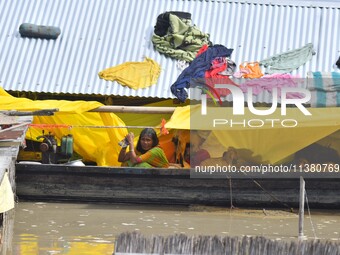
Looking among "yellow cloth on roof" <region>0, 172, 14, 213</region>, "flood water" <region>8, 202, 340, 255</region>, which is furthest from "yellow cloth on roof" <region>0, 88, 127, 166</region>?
"yellow cloth on roof" <region>0, 172, 14, 213</region>

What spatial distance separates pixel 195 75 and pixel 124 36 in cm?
236

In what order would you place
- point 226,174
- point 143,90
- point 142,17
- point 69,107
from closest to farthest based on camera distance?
point 226,174, point 69,107, point 143,90, point 142,17

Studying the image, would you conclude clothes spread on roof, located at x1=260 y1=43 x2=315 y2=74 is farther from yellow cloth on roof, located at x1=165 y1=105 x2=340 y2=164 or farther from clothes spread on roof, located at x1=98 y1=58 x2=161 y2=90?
yellow cloth on roof, located at x1=165 y1=105 x2=340 y2=164

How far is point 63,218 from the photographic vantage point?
44.6ft

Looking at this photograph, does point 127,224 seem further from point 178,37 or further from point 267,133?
point 178,37

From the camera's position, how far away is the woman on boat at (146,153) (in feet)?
50.7

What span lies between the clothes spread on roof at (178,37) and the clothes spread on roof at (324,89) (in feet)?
7.85

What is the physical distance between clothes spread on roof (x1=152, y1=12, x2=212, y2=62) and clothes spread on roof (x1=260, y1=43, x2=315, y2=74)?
3.73 feet

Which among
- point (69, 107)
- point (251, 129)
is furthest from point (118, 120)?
point (251, 129)

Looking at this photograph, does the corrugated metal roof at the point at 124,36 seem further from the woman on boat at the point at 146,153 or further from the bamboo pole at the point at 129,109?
the woman on boat at the point at 146,153

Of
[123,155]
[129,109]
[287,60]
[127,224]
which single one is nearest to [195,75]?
[129,109]

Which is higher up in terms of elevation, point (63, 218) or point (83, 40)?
point (83, 40)

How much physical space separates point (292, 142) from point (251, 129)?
641 millimetres

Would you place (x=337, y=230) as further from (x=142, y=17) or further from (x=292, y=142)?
(x=142, y=17)
